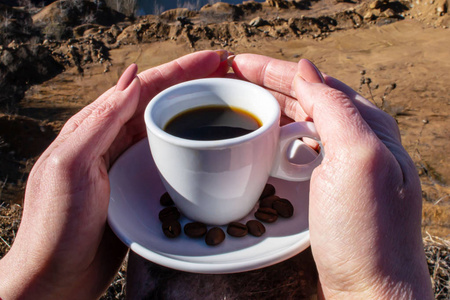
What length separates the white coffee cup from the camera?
131cm

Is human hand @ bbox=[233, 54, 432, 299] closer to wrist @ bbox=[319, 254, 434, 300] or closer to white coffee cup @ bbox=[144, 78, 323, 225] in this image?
wrist @ bbox=[319, 254, 434, 300]

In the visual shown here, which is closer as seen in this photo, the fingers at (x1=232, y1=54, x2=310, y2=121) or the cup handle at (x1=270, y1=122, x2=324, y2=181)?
the cup handle at (x1=270, y1=122, x2=324, y2=181)

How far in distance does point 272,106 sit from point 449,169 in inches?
125

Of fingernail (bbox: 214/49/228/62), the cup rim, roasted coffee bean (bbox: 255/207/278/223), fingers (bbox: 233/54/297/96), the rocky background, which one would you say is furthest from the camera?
the rocky background

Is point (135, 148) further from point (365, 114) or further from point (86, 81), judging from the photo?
point (86, 81)

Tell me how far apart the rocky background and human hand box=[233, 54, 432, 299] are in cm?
214

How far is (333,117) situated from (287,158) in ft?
0.88

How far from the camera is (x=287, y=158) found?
1.56 m

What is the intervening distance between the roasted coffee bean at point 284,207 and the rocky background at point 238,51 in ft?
6.99

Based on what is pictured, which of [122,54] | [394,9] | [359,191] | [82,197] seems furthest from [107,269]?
[394,9]

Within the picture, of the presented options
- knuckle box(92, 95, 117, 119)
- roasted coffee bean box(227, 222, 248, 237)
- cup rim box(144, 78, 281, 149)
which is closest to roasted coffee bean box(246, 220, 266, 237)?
roasted coffee bean box(227, 222, 248, 237)

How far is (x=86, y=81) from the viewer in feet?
19.2

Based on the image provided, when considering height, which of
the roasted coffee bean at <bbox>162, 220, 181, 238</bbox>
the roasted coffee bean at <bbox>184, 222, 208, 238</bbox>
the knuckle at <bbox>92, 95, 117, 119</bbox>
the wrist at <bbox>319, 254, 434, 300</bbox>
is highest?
the knuckle at <bbox>92, 95, 117, 119</bbox>

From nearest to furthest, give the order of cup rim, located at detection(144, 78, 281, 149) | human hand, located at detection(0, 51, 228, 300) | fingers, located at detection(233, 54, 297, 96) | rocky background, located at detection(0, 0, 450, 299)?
1. cup rim, located at detection(144, 78, 281, 149)
2. human hand, located at detection(0, 51, 228, 300)
3. fingers, located at detection(233, 54, 297, 96)
4. rocky background, located at detection(0, 0, 450, 299)
